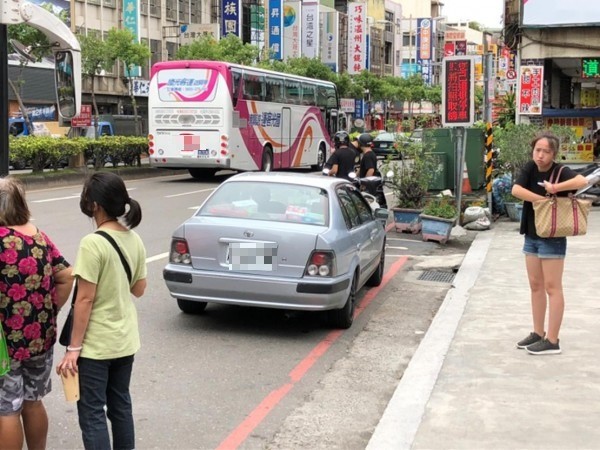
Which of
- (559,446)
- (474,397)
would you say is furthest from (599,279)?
(559,446)

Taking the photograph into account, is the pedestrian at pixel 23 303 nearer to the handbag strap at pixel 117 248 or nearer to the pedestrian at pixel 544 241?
the handbag strap at pixel 117 248

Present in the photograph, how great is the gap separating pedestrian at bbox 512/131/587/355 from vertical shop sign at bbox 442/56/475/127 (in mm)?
8724

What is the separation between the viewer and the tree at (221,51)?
35009 mm

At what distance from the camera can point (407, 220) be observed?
1362cm

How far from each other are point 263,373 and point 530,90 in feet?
48.3

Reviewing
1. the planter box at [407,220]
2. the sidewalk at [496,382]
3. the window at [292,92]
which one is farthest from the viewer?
the window at [292,92]

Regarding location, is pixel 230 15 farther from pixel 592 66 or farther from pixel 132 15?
pixel 592 66

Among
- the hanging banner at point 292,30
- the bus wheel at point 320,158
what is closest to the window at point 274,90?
the bus wheel at point 320,158

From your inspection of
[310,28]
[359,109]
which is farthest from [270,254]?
[359,109]

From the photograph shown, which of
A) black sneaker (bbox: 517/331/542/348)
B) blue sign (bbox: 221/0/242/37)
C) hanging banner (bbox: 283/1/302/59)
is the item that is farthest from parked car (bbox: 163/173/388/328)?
hanging banner (bbox: 283/1/302/59)

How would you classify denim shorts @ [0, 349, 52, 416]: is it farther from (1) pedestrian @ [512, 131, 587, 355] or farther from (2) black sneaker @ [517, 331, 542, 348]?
(2) black sneaker @ [517, 331, 542, 348]

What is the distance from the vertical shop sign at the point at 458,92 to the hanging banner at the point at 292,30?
4095 cm

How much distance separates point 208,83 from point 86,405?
60.3ft

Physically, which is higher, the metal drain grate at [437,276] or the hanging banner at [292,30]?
the hanging banner at [292,30]
